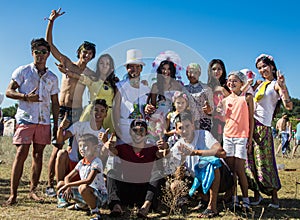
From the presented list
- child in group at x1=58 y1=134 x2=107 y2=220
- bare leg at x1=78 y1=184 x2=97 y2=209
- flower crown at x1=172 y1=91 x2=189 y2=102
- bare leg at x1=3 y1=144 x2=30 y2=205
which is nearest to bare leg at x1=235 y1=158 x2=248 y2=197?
flower crown at x1=172 y1=91 x2=189 y2=102

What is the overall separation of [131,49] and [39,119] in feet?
4.73

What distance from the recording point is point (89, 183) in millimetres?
3715

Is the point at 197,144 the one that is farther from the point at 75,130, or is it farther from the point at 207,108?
the point at 75,130

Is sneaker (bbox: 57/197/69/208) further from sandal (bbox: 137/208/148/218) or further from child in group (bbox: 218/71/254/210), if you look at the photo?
child in group (bbox: 218/71/254/210)

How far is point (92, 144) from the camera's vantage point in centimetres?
391

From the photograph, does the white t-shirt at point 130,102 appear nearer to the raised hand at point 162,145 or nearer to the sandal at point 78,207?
the raised hand at point 162,145

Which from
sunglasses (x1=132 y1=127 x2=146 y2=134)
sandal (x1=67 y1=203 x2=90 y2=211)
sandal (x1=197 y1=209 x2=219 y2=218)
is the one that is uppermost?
sunglasses (x1=132 y1=127 x2=146 y2=134)

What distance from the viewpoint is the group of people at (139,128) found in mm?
3975

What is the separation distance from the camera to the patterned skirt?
14.7ft

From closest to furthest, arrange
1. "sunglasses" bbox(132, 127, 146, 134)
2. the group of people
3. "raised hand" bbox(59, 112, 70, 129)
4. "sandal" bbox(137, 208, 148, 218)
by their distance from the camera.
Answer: "sandal" bbox(137, 208, 148, 218), the group of people, "sunglasses" bbox(132, 127, 146, 134), "raised hand" bbox(59, 112, 70, 129)

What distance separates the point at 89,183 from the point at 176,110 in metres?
1.44

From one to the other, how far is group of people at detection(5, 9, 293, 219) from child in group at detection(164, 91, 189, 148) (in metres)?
0.01

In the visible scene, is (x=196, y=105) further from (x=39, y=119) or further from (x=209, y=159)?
(x=39, y=119)

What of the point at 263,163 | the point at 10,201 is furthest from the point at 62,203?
the point at 263,163
